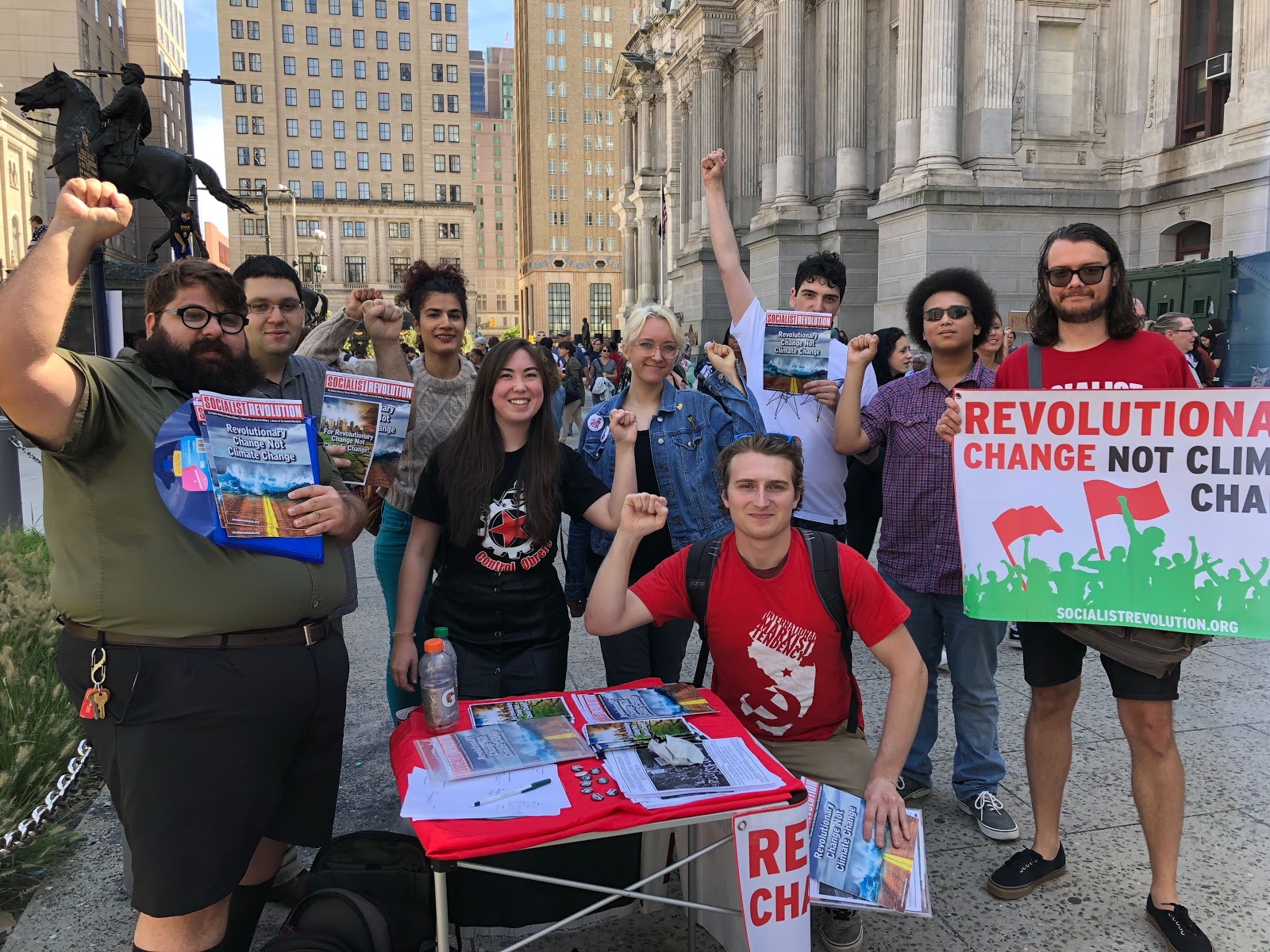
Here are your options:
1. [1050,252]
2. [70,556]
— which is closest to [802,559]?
[1050,252]

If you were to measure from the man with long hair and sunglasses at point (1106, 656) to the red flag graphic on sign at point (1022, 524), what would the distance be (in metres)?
0.36

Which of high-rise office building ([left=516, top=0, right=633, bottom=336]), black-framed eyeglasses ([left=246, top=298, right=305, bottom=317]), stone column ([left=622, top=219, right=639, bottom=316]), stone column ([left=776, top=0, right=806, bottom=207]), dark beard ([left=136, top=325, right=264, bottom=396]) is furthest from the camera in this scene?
high-rise office building ([left=516, top=0, right=633, bottom=336])

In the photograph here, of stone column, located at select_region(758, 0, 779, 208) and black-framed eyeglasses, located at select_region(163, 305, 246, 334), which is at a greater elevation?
stone column, located at select_region(758, 0, 779, 208)

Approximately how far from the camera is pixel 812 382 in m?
4.37

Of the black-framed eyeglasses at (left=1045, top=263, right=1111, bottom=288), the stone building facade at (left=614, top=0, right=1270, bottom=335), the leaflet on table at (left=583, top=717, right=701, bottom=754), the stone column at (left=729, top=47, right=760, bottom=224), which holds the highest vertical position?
the stone column at (left=729, top=47, right=760, bottom=224)

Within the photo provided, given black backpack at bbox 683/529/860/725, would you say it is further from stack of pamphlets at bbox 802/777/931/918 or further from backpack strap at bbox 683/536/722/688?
stack of pamphlets at bbox 802/777/931/918

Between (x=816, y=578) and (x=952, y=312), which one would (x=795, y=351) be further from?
(x=816, y=578)

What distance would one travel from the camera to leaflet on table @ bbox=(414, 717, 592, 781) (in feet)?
8.66

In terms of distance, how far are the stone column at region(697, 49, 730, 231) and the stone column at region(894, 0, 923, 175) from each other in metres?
14.3

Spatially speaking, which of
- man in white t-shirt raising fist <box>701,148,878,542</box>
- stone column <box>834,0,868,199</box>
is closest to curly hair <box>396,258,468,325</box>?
man in white t-shirt raising fist <box>701,148,878,542</box>

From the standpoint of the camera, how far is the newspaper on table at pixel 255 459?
2.41 m

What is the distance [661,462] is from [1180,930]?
264cm

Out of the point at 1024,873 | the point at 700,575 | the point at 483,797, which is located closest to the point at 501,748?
the point at 483,797

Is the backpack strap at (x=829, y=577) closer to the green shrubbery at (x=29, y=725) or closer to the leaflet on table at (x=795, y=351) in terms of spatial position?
the leaflet on table at (x=795, y=351)
